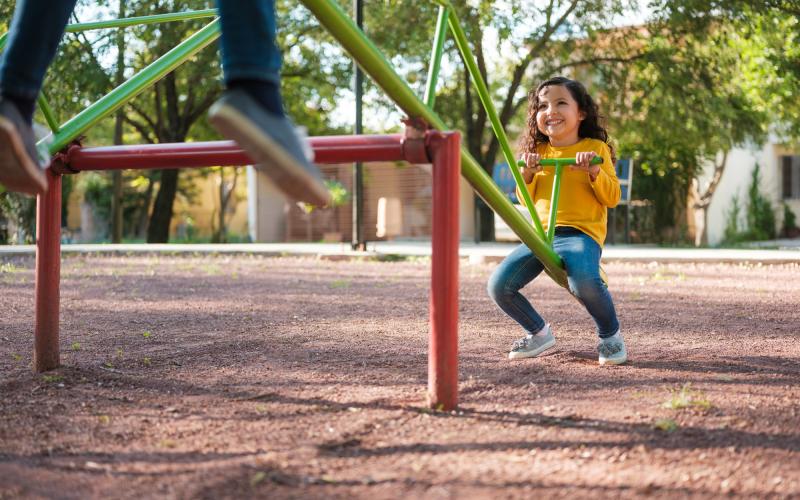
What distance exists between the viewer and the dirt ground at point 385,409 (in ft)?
5.27

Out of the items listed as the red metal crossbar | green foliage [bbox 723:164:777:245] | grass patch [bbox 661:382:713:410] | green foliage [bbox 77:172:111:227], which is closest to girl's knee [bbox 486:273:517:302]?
grass patch [bbox 661:382:713:410]

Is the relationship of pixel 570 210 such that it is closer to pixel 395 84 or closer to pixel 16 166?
pixel 395 84

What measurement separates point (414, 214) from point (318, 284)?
37.3 feet

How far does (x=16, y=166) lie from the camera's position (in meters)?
1.75

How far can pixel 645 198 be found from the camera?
1586 cm

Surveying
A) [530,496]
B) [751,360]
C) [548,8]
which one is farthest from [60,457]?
[548,8]

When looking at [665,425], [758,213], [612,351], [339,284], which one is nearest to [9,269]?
[339,284]

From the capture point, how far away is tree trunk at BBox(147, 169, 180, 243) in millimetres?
15031

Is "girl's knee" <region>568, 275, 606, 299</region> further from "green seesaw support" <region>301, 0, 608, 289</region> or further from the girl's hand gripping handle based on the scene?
the girl's hand gripping handle

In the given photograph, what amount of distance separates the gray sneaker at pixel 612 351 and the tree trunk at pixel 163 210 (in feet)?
42.3

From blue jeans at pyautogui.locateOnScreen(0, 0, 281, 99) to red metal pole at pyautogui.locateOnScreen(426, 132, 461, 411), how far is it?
1.60 ft

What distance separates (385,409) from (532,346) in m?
1.06

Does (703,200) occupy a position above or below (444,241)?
above

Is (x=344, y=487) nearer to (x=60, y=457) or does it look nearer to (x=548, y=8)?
(x=60, y=457)
